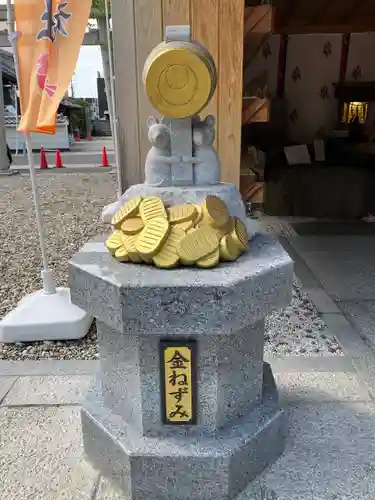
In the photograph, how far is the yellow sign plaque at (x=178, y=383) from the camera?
5.26ft

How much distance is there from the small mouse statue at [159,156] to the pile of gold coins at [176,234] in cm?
12

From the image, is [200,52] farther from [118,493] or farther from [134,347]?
[118,493]

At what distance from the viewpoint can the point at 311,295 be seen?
3.74 metres

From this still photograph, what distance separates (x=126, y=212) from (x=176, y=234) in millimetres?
256

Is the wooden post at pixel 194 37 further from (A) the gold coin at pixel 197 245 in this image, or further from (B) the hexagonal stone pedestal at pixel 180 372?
(A) the gold coin at pixel 197 245

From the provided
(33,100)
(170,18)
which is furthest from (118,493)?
(170,18)

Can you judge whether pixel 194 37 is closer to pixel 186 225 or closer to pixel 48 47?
pixel 48 47

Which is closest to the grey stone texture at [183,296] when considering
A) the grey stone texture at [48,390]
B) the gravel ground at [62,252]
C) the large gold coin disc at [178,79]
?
the large gold coin disc at [178,79]

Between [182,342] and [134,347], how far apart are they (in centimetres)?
20

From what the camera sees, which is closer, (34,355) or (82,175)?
(34,355)

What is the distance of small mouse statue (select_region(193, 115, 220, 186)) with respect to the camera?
5.85 ft

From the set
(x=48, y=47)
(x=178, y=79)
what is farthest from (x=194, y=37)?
(x=178, y=79)

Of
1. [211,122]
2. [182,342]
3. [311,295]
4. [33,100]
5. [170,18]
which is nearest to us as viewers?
[182,342]

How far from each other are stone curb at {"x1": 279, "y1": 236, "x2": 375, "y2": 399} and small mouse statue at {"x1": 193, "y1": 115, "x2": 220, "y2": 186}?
1.53 m
